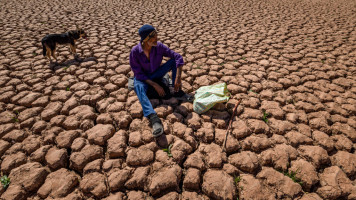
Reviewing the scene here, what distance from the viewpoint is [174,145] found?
1684 millimetres

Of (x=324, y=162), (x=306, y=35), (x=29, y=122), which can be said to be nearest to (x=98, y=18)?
(x=29, y=122)

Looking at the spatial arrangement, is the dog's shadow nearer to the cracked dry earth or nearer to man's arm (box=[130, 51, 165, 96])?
the cracked dry earth

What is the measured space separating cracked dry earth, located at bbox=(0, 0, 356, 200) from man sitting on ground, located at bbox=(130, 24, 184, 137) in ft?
0.66

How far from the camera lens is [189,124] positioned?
1.91 m

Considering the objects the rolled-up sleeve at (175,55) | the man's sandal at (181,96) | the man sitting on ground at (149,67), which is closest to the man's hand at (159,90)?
the man sitting on ground at (149,67)

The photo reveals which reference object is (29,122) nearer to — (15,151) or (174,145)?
(15,151)

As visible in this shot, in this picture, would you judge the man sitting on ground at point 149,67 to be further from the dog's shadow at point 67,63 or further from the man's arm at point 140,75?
the dog's shadow at point 67,63

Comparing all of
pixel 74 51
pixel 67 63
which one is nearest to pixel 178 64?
pixel 67 63

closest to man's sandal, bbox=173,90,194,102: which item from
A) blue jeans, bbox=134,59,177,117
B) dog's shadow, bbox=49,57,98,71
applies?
blue jeans, bbox=134,59,177,117

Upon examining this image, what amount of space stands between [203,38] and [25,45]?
3.79m

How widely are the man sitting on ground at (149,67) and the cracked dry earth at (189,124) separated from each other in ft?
0.66

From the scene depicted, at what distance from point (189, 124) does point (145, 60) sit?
0.95 meters

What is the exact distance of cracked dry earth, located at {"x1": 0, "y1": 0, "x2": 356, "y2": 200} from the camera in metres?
1.40

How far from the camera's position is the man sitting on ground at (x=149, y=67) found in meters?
1.88
